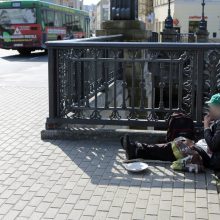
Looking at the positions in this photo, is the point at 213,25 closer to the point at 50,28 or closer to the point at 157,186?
the point at 50,28

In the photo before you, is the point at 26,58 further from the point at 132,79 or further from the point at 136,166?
the point at 136,166

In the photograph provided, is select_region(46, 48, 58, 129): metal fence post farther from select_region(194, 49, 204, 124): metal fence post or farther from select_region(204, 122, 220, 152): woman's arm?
select_region(204, 122, 220, 152): woman's arm

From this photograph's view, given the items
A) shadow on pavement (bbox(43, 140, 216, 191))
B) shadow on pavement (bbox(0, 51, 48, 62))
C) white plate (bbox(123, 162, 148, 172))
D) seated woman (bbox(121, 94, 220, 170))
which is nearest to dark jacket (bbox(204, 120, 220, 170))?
seated woman (bbox(121, 94, 220, 170))

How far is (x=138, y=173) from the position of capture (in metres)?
5.42

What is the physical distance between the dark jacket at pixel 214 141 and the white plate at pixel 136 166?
0.73 m

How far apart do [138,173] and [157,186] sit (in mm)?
449

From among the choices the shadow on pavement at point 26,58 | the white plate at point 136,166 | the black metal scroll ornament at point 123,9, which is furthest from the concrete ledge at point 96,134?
the shadow on pavement at point 26,58

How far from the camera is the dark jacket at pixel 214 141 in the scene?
523 centimetres

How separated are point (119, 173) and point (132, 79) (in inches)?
68.9

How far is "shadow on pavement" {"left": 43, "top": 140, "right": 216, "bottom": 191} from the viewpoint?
200 inches

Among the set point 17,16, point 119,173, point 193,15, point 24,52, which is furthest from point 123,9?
point 193,15

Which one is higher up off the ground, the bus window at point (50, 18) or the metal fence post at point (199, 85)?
the bus window at point (50, 18)

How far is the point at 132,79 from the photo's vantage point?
22.2 feet

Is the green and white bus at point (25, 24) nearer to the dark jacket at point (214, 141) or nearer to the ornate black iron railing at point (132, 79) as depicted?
the ornate black iron railing at point (132, 79)
